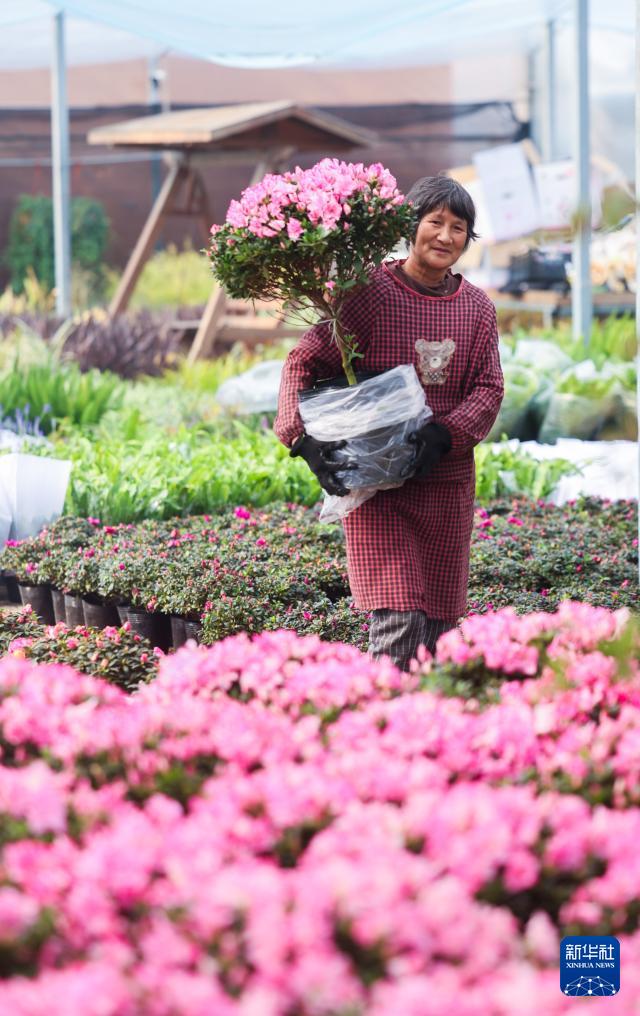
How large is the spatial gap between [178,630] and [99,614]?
1.43ft

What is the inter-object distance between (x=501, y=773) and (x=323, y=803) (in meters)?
0.30

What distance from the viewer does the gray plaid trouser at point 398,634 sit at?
3.12 metres

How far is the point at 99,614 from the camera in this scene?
15.1ft

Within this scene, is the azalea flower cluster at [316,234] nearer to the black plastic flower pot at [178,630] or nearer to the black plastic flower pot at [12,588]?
the black plastic flower pot at [178,630]

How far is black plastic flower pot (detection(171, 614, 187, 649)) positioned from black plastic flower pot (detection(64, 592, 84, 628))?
0.51 m

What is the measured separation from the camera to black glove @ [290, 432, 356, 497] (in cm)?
299

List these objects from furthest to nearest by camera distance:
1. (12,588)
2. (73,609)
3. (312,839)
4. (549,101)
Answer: (549,101), (12,588), (73,609), (312,839)

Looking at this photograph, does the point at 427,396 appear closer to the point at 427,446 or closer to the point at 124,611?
the point at 427,446

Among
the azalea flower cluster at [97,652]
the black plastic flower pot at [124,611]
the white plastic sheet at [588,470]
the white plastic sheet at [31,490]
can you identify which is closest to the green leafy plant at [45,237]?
the white plastic sheet at [588,470]

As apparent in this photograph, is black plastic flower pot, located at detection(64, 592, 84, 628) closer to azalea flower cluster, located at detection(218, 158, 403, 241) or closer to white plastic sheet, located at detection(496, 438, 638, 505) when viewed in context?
azalea flower cluster, located at detection(218, 158, 403, 241)

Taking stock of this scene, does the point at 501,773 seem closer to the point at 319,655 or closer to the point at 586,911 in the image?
the point at 586,911

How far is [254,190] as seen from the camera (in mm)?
2984

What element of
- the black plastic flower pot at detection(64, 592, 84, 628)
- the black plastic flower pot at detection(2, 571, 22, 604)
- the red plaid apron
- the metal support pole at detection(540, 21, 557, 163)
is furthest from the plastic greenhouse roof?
the red plaid apron

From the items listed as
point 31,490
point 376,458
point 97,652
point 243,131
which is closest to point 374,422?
point 376,458
